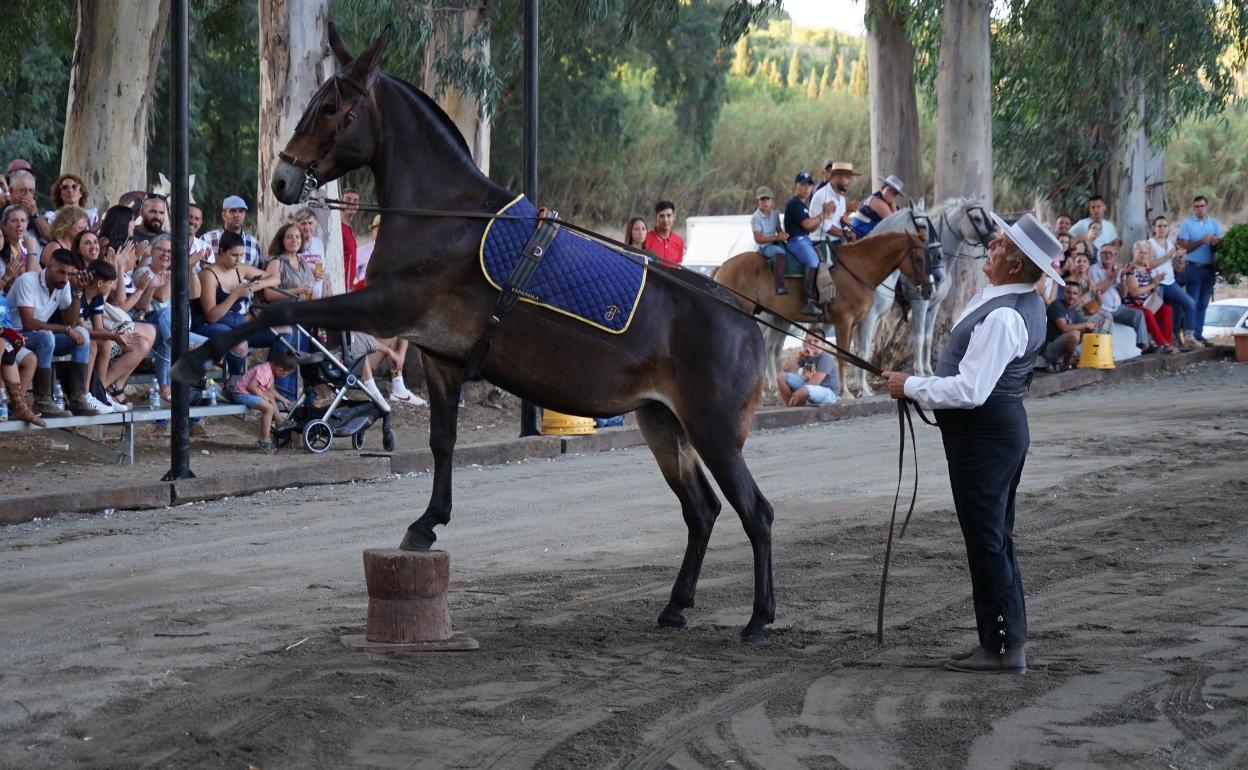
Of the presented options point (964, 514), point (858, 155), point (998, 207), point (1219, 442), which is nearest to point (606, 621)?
point (964, 514)

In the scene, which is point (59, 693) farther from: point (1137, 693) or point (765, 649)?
point (1137, 693)

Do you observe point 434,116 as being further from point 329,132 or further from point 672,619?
point 672,619

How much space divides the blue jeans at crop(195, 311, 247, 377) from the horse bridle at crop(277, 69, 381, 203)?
593 cm

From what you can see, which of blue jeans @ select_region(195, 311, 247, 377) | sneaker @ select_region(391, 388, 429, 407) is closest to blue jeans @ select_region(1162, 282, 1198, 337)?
sneaker @ select_region(391, 388, 429, 407)

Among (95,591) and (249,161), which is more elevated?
(249,161)

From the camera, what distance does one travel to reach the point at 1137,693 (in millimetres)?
6469

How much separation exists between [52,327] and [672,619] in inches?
268

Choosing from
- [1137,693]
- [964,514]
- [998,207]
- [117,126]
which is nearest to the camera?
[1137,693]

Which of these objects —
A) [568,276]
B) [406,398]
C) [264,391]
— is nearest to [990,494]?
[568,276]

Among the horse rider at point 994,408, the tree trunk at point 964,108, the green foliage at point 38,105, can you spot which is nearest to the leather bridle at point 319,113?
the horse rider at point 994,408

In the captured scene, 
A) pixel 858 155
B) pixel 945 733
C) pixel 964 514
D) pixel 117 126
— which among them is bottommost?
pixel 945 733

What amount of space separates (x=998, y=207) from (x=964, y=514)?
110ft

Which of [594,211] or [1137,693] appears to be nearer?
[1137,693]

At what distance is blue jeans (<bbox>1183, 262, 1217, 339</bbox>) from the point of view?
1011 inches
